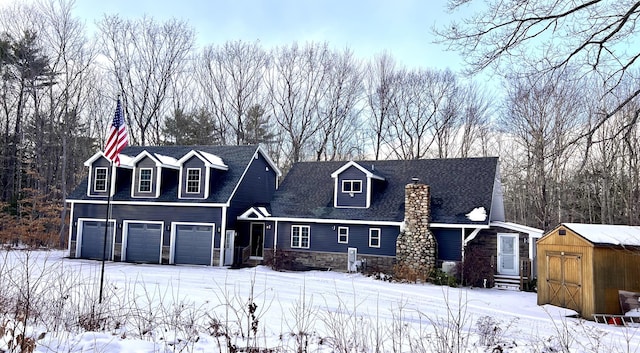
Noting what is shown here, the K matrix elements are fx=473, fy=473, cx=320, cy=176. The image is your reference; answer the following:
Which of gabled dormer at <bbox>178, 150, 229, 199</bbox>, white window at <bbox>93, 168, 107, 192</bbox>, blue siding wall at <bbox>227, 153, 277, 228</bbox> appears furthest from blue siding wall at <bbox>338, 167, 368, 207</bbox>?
white window at <bbox>93, 168, 107, 192</bbox>

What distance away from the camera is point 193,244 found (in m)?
22.2

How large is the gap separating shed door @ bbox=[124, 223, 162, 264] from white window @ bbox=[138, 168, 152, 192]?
178 centimetres

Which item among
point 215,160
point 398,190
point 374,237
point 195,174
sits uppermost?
point 215,160

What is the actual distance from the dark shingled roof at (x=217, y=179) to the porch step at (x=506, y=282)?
39.4ft

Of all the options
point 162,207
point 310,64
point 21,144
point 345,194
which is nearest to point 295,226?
point 345,194

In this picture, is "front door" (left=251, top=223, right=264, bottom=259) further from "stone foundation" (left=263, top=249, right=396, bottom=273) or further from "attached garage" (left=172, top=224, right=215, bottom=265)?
"attached garage" (left=172, top=224, right=215, bottom=265)

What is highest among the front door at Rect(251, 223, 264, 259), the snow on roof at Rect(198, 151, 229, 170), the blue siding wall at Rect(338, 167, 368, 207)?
the snow on roof at Rect(198, 151, 229, 170)

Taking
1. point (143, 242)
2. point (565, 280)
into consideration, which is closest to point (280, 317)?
point (565, 280)

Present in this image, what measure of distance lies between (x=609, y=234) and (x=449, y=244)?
654cm

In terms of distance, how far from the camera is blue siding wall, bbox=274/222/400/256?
800 inches

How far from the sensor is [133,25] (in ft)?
119

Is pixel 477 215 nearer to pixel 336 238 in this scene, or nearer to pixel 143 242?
pixel 336 238

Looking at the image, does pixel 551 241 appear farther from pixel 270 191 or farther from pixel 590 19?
pixel 270 191

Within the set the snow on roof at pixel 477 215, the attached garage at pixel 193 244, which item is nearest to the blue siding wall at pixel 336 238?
the snow on roof at pixel 477 215
